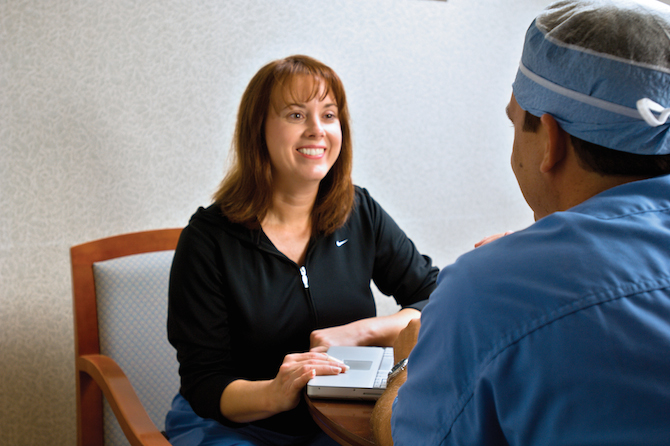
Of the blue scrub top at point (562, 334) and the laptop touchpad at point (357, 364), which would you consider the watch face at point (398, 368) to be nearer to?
the laptop touchpad at point (357, 364)

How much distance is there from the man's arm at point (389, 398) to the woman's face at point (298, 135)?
0.60 metres

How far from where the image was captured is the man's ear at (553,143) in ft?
2.40

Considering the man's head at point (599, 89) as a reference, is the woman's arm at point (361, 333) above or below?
below

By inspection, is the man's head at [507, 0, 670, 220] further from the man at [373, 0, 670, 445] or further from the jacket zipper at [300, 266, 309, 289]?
the jacket zipper at [300, 266, 309, 289]

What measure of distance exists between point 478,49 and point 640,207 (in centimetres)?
213

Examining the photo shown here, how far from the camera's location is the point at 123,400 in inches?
54.2

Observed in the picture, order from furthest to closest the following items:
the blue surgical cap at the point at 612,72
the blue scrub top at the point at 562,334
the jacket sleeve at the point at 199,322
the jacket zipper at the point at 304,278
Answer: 1. the jacket zipper at the point at 304,278
2. the jacket sleeve at the point at 199,322
3. the blue surgical cap at the point at 612,72
4. the blue scrub top at the point at 562,334

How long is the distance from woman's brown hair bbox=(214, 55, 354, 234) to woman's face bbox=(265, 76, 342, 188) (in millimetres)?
19

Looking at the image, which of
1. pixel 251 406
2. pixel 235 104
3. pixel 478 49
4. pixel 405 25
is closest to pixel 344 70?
pixel 405 25

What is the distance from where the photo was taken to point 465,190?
105 inches

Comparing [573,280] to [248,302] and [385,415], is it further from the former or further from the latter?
[248,302]

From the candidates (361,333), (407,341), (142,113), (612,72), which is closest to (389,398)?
(407,341)

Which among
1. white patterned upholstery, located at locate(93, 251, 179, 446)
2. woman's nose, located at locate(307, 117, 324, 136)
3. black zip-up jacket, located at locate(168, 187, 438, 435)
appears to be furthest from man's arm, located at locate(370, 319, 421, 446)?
white patterned upholstery, located at locate(93, 251, 179, 446)

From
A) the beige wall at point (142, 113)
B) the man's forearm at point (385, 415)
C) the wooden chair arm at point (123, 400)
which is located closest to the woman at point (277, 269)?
the wooden chair arm at point (123, 400)
